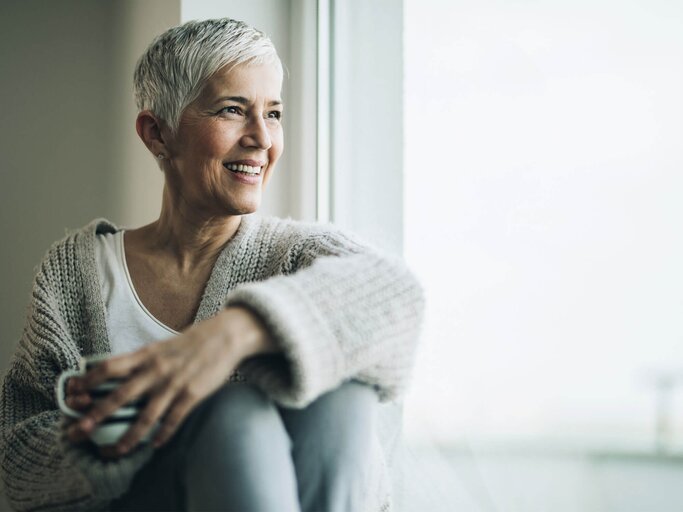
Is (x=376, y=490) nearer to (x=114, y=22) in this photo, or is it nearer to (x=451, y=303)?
(x=451, y=303)

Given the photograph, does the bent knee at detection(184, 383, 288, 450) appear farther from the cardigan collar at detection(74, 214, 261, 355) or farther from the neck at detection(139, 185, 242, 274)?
the neck at detection(139, 185, 242, 274)

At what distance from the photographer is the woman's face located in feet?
4.15

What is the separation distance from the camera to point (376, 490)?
1.13 m

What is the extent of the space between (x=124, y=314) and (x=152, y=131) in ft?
1.13

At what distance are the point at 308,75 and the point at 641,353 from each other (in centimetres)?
116

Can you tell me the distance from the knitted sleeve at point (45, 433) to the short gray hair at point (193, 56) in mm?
338

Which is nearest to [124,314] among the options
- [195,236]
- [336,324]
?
[195,236]

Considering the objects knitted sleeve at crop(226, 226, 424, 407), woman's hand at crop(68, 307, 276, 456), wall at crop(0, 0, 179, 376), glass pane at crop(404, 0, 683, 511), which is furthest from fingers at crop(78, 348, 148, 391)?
wall at crop(0, 0, 179, 376)

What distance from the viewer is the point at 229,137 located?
4.18 feet

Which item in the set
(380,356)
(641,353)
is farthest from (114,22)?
(641,353)

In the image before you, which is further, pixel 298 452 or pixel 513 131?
pixel 513 131

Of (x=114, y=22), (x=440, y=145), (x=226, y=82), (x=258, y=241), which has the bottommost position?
(x=258, y=241)

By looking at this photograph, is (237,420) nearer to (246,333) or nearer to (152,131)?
(246,333)

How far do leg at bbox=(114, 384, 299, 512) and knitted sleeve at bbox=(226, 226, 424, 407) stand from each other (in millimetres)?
40
